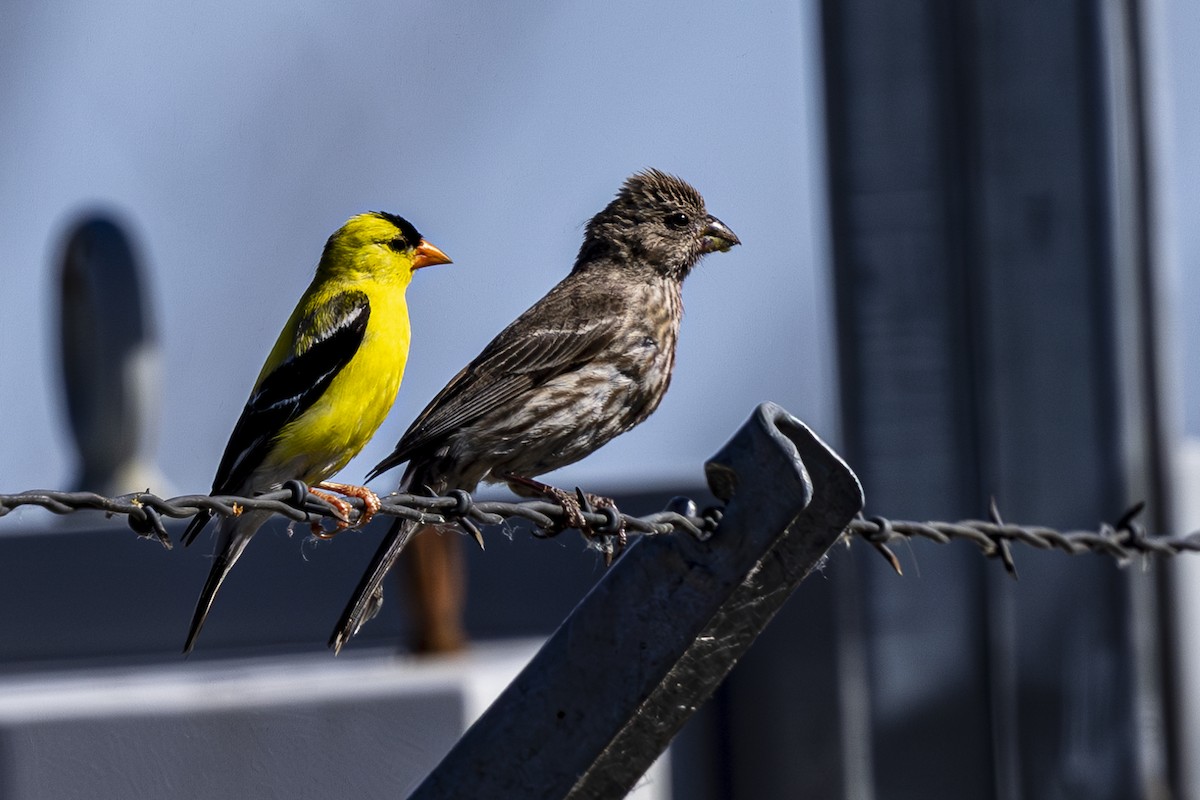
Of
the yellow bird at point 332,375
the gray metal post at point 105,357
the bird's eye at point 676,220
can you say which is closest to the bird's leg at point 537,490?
the yellow bird at point 332,375

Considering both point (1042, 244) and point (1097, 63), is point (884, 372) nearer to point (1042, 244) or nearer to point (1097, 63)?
point (1042, 244)

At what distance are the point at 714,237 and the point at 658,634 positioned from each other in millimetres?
3082

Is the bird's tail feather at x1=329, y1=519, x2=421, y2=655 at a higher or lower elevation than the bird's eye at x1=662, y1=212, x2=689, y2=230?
lower

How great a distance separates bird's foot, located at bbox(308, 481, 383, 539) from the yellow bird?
10mm

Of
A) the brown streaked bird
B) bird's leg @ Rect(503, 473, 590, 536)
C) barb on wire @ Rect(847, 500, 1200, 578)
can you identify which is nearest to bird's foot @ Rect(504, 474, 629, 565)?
bird's leg @ Rect(503, 473, 590, 536)

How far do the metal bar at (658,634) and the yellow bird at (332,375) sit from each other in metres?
1.64

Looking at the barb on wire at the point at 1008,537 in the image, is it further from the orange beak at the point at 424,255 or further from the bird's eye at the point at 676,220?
the bird's eye at the point at 676,220

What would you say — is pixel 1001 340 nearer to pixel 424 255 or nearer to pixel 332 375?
pixel 424 255

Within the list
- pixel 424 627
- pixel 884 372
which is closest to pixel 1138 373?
pixel 884 372

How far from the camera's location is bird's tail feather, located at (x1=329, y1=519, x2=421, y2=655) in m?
3.92

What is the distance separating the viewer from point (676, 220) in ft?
18.1

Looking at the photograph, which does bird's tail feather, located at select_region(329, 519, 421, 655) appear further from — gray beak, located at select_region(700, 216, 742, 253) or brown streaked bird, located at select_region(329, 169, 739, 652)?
gray beak, located at select_region(700, 216, 742, 253)

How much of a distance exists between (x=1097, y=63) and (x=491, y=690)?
347 cm

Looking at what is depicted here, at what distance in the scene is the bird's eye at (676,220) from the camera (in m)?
5.52
